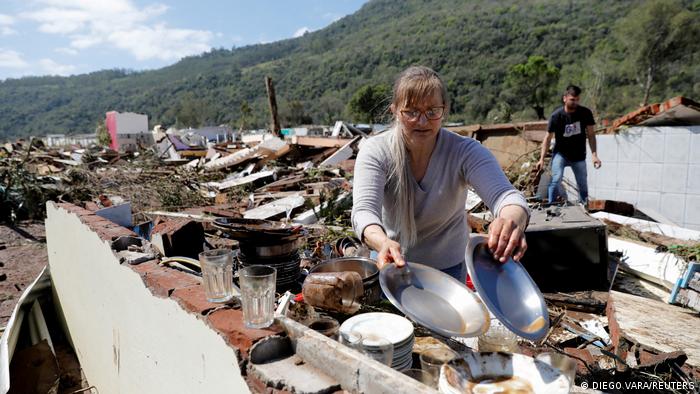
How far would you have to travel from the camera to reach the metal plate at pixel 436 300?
124 centimetres

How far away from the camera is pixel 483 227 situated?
468 centimetres

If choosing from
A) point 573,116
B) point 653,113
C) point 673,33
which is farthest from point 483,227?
point 673,33

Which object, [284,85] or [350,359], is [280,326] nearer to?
[350,359]

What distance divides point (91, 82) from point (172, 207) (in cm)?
16208

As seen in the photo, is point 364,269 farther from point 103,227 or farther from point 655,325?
point 655,325

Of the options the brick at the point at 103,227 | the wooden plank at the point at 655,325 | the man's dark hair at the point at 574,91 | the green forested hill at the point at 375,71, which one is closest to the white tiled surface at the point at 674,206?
the man's dark hair at the point at 574,91

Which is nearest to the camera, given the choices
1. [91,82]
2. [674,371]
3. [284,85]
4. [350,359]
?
[350,359]

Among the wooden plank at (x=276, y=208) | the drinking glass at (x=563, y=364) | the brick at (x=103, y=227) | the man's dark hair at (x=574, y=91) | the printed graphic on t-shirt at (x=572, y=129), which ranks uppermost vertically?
the man's dark hair at (x=574, y=91)

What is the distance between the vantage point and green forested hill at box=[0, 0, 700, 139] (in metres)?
41.9

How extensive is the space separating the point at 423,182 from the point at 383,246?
0.64m

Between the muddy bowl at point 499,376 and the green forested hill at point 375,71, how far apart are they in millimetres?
13433

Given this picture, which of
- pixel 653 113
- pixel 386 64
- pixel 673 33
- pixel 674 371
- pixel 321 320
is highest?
pixel 386 64

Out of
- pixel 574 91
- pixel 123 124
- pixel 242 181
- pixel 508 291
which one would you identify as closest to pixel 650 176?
pixel 574 91

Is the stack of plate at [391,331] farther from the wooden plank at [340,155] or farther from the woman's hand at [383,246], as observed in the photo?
the wooden plank at [340,155]
